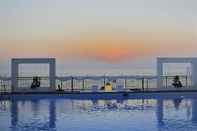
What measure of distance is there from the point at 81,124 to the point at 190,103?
5.52 m

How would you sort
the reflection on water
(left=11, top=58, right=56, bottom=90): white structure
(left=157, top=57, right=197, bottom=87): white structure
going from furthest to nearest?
(left=157, top=57, right=197, bottom=87): white structure < (left=11, top=58, right=56, bottom=90): white structure < the reflection on water

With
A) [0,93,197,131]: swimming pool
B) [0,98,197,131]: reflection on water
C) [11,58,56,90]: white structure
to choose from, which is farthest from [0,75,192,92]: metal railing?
[0,98,197,131]: reflection on water

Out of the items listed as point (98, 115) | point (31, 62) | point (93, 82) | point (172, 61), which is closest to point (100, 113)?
point (98, 115)

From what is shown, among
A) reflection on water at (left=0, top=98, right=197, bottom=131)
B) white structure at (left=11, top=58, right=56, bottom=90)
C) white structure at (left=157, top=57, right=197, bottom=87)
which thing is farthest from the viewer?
white structure at (left=157, top=57, right=197, bottom=87)

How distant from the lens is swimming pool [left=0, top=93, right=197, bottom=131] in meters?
9.07

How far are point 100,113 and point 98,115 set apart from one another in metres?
0.40

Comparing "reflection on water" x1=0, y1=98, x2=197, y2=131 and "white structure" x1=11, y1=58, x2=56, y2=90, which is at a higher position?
"white structure" x1=11, y1=58, x2=56, y2=90

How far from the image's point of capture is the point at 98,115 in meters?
10.8

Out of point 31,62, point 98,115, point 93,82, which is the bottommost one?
point 98,115

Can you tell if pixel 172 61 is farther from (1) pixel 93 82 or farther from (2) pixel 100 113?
(2) pixel 100 113

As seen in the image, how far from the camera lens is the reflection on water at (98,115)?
29.7 ft

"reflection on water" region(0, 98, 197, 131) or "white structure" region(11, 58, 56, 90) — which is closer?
"reflection on water" region(0, 98, 197, 131)

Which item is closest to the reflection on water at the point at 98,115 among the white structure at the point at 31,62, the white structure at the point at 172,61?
the white structure at the point at 31,62

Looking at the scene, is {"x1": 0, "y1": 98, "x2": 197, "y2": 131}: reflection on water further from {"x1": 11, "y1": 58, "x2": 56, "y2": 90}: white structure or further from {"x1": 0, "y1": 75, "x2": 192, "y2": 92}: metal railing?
{"x1": 0, "y1": 75, "x2": 192, "y2": 92}: metal railing
